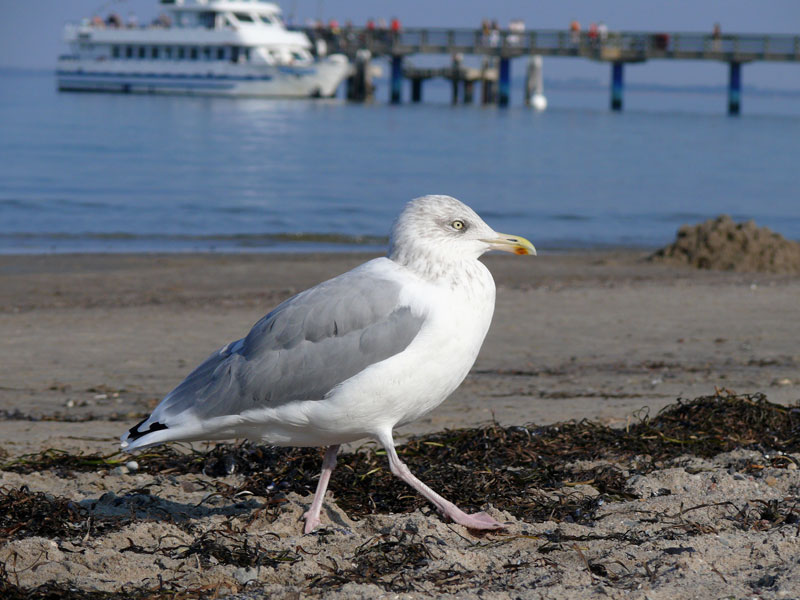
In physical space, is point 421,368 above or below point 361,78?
below

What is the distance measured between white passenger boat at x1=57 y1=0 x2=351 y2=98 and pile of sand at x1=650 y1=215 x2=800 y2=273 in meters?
51.2

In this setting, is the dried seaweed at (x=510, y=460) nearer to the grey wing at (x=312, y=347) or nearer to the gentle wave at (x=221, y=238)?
the grey wing at (x=312, y=347)

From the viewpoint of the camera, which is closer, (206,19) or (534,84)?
(206,19)

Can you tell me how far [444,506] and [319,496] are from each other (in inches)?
19.2

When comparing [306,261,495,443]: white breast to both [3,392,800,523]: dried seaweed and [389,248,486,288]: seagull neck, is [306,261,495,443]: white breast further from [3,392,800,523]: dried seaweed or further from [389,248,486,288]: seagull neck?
[3,392,800,523]: dried seaweed

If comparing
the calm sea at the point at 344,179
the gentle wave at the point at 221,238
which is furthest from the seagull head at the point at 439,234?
the gentle wave at the point at 221,238

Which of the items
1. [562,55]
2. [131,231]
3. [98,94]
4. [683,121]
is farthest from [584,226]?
[98,94]

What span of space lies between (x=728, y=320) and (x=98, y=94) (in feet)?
206

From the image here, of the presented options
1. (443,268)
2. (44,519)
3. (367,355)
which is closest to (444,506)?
(367,355)

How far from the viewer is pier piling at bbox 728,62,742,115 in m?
58.9

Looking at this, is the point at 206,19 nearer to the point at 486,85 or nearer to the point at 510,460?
the point at 486,85

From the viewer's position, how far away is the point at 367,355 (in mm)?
3578

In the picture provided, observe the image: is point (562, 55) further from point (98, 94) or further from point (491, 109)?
point (98, 94)

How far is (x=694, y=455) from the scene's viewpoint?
15.5 ft
